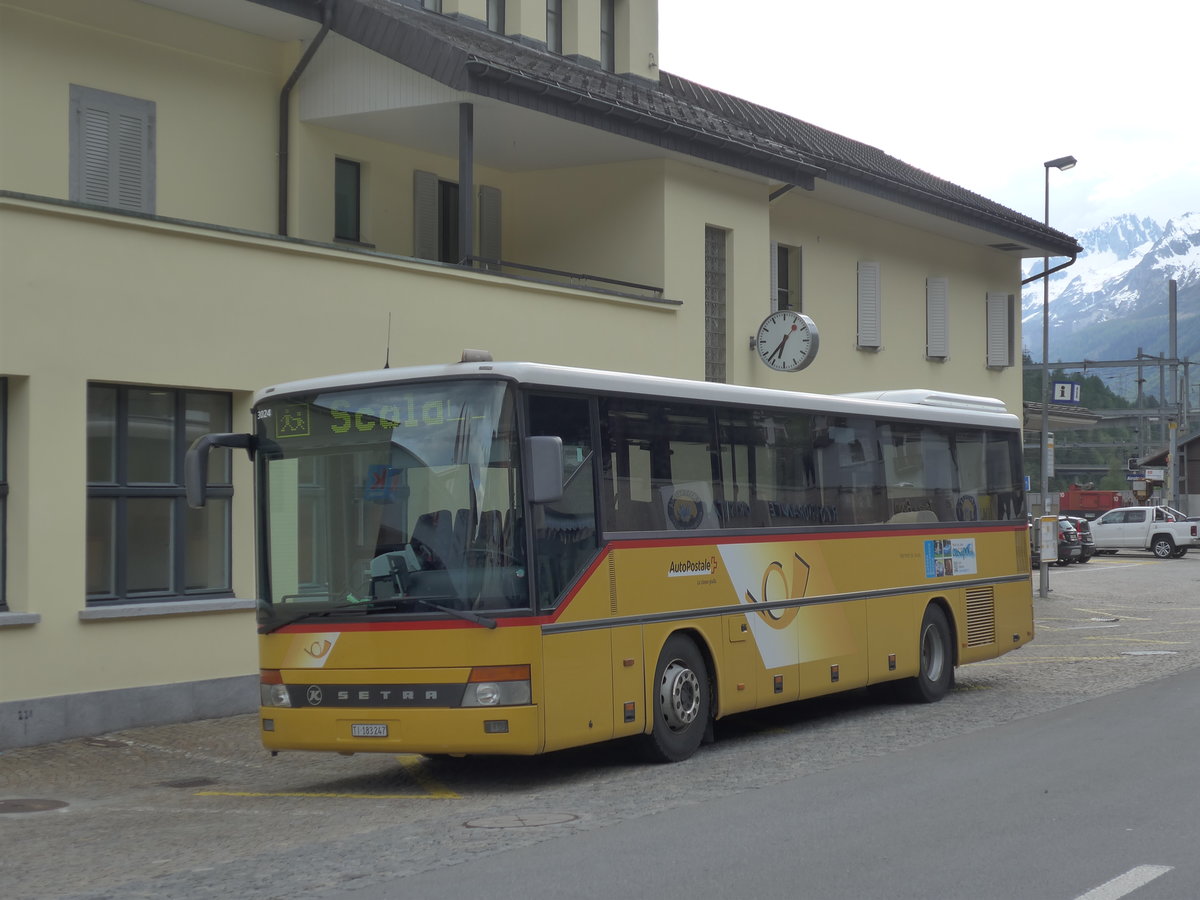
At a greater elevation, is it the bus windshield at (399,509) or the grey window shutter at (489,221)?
the grey window shutter at (489,221)

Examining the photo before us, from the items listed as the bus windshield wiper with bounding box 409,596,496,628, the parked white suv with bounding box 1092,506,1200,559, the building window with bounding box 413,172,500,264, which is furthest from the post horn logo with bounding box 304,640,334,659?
the parked white suv with bounding box 1092,506,1200,559

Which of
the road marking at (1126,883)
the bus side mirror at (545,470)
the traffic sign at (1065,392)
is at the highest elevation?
the traffic sign at (1065,392)

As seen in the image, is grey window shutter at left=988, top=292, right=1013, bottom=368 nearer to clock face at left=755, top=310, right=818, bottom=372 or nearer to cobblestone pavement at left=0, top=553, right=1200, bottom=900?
clock face at left=755, top=310, right=818, bottom=372

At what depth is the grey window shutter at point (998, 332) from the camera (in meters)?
31.8

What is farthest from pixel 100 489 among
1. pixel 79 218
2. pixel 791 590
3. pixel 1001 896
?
pixel 1001 896

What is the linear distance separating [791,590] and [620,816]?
4344 mm

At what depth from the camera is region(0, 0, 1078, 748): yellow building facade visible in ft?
44.5

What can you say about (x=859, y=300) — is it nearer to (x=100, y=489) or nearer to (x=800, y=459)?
(x=800, y=459)

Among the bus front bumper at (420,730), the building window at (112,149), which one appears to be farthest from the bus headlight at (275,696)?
the building window at (112,149)

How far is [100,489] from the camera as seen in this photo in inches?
553

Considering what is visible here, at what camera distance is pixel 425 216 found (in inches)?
798

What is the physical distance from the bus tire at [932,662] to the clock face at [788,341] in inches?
265

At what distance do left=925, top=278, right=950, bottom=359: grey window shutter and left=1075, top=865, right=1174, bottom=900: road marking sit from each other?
22.9 metres

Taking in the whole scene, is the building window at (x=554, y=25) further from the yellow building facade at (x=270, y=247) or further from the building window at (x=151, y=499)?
the building window at (x=151, y=499)
